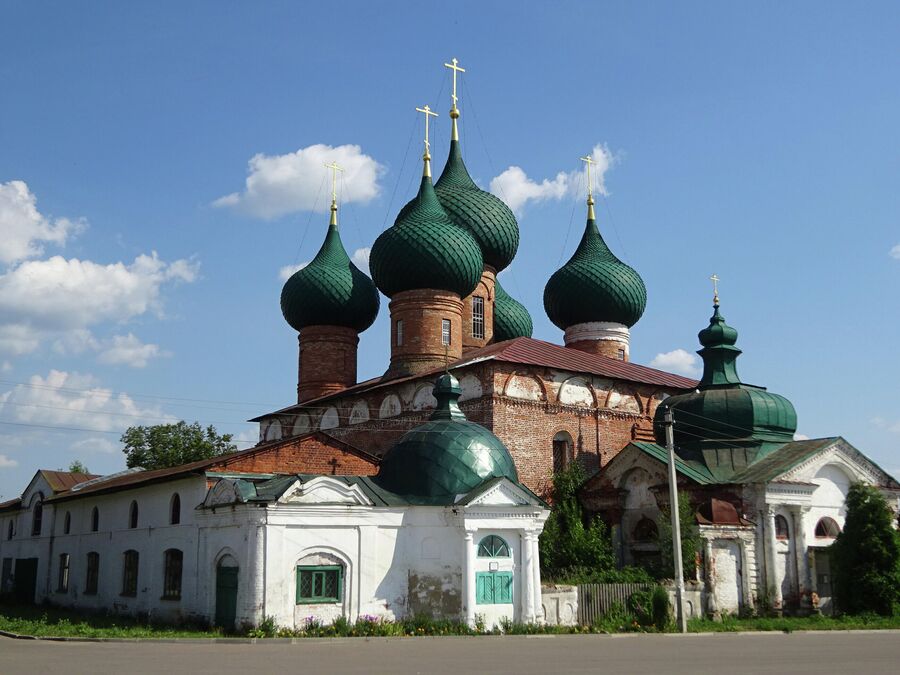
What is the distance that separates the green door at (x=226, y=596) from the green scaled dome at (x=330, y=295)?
52.5ft

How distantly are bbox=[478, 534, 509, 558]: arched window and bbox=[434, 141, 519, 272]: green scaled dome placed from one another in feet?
51.3

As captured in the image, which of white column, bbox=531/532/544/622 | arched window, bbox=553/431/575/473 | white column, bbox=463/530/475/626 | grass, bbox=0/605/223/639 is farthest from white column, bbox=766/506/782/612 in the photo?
grass, bbox=0/605/223/639

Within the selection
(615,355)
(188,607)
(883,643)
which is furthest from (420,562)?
(615,355)

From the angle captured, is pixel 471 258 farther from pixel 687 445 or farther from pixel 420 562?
pixel 420 562

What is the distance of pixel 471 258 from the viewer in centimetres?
3125

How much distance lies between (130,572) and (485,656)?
13.7 meters

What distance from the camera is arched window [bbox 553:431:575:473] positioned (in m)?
27.5

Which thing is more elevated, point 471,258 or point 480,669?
point 471,258

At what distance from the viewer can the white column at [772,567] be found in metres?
23.4

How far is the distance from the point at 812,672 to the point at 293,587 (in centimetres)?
994

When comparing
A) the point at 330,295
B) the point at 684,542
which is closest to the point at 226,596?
the point at 684,542

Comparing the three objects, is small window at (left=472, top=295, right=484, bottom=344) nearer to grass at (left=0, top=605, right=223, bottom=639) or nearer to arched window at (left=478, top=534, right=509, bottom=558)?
arched window at (left=478, top=534, right=509, bottom=558)

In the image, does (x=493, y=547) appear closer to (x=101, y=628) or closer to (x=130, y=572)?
(x=101, y=628)

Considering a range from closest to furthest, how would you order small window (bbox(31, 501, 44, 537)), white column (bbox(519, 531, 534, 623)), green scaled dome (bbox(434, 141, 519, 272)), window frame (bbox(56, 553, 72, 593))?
white column (bbox(519, 531, 534, 623)) → window frame (bbox(56, 553, 72, 593)) → small window (bbox(31, 501, 44, 537)) → green scaled dome (bbox(434, 141, 519, 272))
